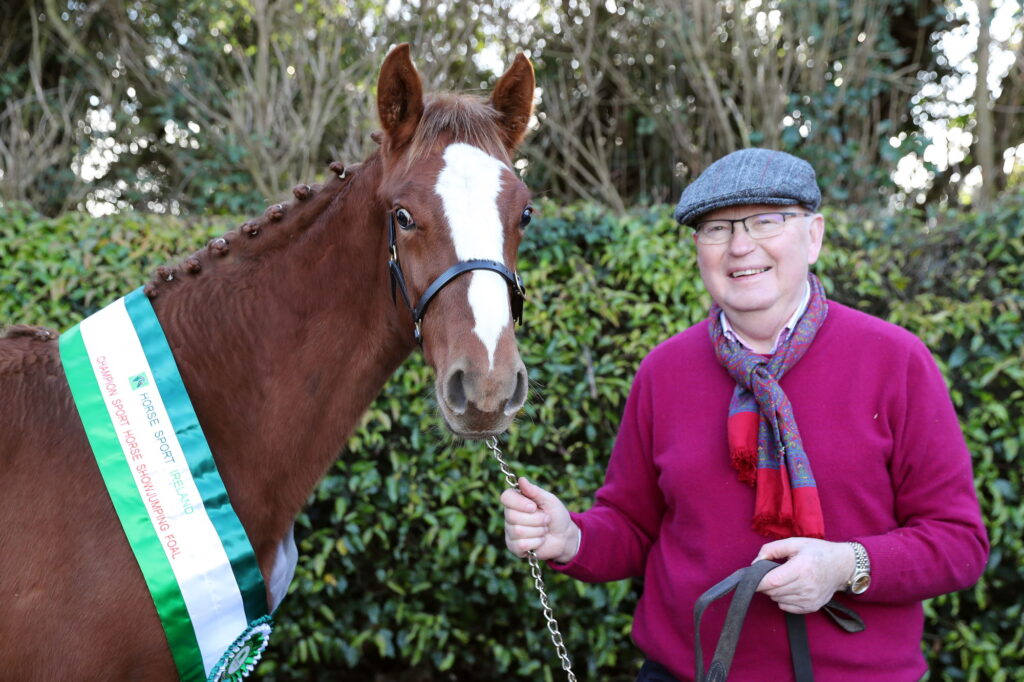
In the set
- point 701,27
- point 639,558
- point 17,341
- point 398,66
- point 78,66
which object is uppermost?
point 78,66

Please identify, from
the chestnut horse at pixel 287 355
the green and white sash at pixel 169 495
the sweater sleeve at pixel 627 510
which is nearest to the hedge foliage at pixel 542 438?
the sweater sleeve at pixel 627 510

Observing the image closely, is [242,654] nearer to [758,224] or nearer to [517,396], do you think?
[517,396]

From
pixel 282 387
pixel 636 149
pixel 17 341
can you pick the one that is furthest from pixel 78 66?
pixel 282 387

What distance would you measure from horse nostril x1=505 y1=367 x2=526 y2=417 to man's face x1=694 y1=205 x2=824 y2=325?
26.6 inches

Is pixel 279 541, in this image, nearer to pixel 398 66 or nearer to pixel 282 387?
pixel 282 387

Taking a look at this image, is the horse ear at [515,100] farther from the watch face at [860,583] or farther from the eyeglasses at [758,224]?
the watch face at [860,583]

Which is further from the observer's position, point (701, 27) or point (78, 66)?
point (78, 66)

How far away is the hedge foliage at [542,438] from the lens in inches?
138

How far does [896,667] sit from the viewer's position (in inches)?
72.6

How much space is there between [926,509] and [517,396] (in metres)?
1.09

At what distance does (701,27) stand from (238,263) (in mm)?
5448

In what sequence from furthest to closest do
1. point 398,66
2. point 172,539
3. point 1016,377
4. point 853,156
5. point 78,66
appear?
point 78,66
point 853,156
point 1016,377
point 398,66
point 172,539

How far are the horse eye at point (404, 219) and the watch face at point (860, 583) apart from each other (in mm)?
1403

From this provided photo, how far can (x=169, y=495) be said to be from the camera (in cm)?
180
